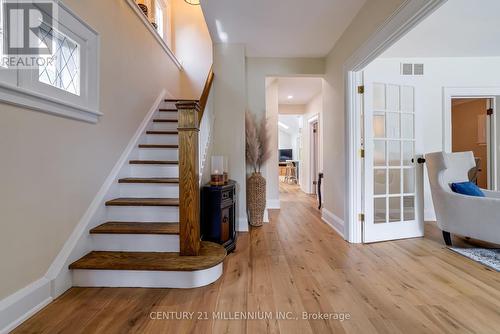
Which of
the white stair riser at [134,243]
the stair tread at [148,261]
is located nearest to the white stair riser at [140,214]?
the white stair riser at [134,243]

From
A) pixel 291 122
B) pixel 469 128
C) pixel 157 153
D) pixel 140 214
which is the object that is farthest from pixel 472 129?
pixel 140 214

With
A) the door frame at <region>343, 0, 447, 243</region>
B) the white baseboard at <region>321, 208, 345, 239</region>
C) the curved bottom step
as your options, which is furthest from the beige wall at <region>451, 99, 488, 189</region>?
the curved bottom step

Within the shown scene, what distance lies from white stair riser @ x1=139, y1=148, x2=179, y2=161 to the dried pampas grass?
105 centimetres

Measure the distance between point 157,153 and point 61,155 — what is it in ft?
4.05

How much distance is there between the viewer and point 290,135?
39.5 feet

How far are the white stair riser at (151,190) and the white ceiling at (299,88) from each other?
3.25m

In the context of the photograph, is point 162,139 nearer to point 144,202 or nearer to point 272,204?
→ point 144,202

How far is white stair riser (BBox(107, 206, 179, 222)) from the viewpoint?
2.20 m

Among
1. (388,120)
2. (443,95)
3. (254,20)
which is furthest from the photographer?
(443,95)

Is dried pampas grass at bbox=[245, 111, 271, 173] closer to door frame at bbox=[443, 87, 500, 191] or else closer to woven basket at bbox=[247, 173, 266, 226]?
woven basket at bbox=[247, 173, 266, 226]

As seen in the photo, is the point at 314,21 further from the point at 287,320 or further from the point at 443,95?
the point at 287,320

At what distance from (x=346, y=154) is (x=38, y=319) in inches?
119

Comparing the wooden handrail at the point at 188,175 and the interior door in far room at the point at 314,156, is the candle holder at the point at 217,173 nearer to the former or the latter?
the wooden handrail at the point at 188,175

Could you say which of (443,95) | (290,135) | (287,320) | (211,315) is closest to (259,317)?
(287,320)
